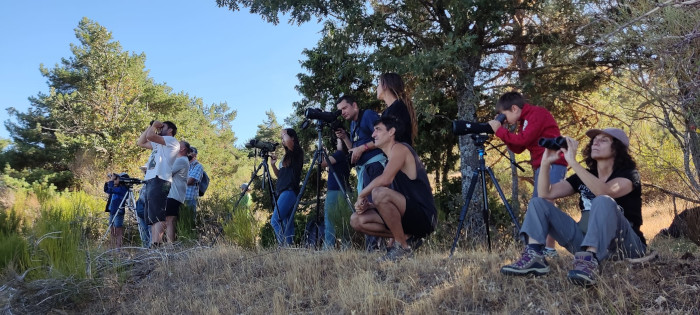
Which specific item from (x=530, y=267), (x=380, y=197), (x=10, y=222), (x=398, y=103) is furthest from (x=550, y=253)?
(x=10, y=222)

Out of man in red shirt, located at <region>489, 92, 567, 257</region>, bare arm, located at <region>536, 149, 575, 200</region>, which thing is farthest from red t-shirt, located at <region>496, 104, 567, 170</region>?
bare arm, located at <region>536, 149, 575, 200</region>

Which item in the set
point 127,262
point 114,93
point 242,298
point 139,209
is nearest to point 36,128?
point 114,93

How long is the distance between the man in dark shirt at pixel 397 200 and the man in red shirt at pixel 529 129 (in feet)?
2.45

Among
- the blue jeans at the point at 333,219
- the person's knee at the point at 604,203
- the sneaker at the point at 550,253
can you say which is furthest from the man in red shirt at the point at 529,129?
the blue jeans at the point at 333,219

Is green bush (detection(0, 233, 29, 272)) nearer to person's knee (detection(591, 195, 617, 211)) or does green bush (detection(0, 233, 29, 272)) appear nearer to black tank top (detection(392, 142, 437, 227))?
black tank top (detection(392, 142, 437, 227))

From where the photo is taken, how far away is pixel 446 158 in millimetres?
11586

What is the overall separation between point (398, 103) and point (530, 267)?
1972 mm

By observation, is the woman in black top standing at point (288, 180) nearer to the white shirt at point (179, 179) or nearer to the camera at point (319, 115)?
the camera at point (319, 115)

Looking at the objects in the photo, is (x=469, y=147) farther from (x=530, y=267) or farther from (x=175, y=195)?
(x=530, y=267)

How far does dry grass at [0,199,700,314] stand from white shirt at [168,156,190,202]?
108cm

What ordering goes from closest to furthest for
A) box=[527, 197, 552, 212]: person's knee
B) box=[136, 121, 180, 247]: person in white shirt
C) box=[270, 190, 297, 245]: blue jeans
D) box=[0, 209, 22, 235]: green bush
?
box=[527, 197, 552, 212]: person's knee < box=[270, 190, 297, 245]: blue jeans < box=[136, 121, 180, 247]: person in white shirt < box=[0, 209, 22, 235]: green bush

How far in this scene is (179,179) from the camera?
627 cm

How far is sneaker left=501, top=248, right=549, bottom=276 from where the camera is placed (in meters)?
3.11

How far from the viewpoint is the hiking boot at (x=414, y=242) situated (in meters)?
4.38
